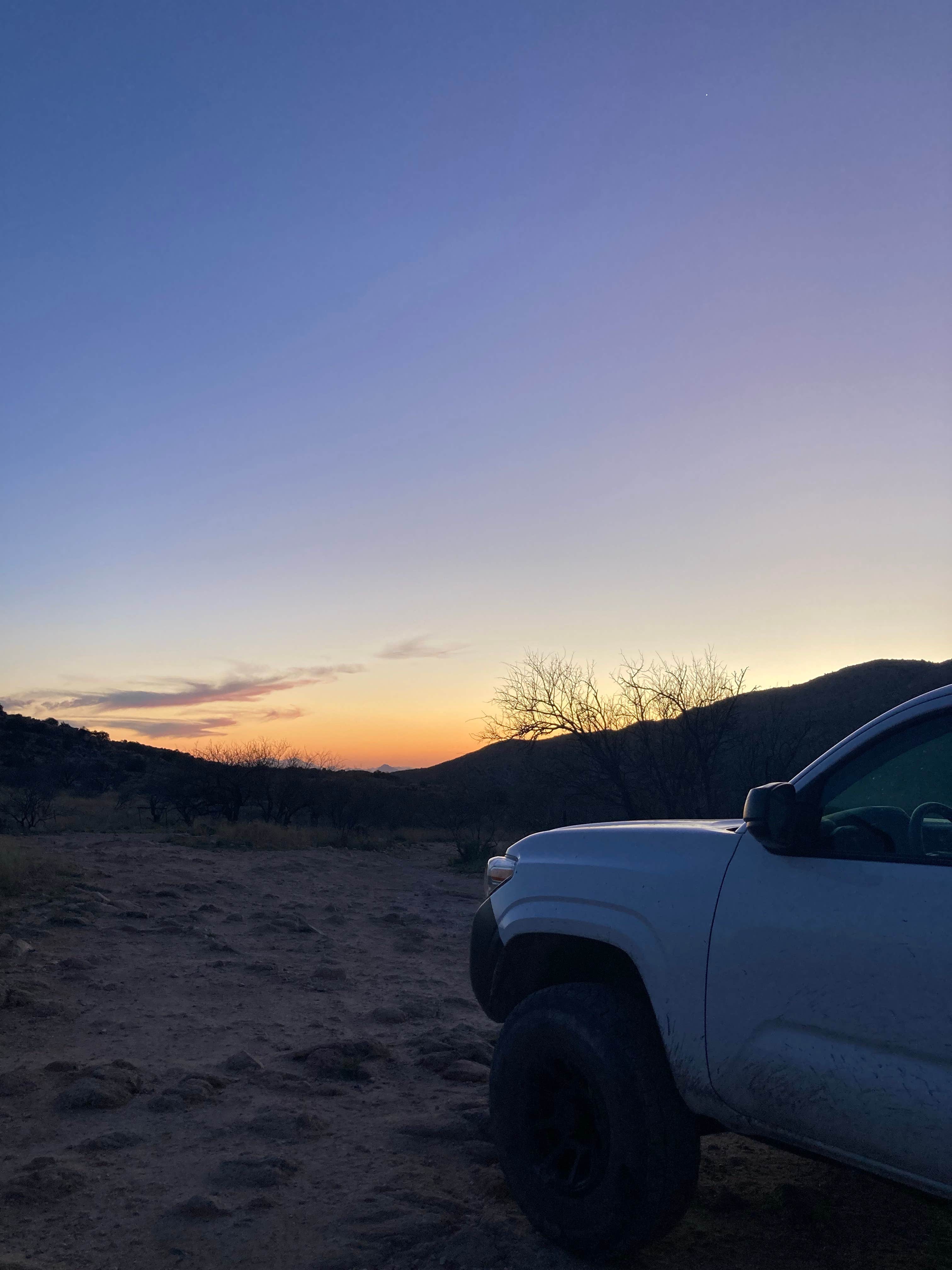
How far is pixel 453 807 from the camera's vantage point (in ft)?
117

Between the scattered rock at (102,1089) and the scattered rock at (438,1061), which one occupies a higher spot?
the scattered rock at (102,1089)

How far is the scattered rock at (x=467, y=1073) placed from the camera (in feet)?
16.8

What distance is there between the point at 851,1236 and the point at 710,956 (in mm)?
1359

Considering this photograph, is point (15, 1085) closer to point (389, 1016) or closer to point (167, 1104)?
point (167, 1104)

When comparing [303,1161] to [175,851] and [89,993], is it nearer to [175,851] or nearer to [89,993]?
[89,993]

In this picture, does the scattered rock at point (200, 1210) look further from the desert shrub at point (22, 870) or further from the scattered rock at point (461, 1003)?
the desert shrub at point (22, 870)

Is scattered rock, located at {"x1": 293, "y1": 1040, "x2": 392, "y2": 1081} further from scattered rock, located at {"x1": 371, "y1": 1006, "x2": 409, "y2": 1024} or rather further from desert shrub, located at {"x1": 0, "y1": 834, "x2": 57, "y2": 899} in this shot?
desert shrub, located at {"x1": 0, "y1": 834, "x2": 57, "y2": 899}

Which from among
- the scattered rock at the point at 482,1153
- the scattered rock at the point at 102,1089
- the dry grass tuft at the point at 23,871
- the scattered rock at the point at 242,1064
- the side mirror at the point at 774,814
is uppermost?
the side mirror at the point at 774,814

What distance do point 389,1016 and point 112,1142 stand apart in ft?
8.95

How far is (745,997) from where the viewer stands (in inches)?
104

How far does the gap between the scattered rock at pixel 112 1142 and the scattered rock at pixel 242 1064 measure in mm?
1010

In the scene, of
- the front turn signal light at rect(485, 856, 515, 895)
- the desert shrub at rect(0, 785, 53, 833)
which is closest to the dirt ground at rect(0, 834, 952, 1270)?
the front turn signal light at rect(485, 856, 515, 895)

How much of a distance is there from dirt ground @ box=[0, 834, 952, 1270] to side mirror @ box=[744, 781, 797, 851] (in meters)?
0.95

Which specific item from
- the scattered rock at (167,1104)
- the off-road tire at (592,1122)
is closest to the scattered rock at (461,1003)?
the scattered rock at (167,1104)
